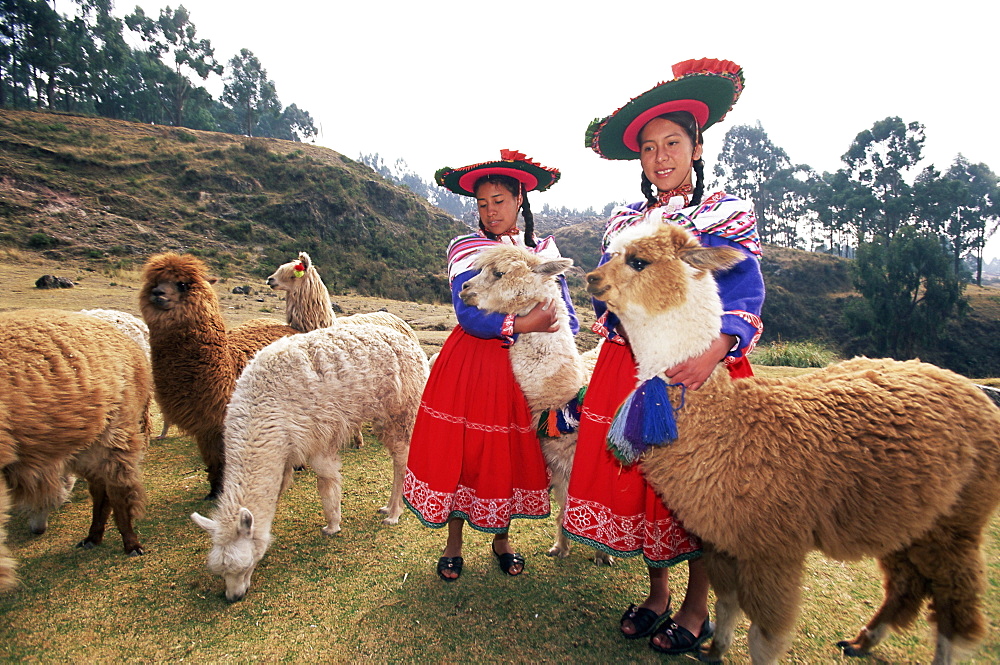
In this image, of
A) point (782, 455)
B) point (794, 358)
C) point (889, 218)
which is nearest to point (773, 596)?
point (782, 455)

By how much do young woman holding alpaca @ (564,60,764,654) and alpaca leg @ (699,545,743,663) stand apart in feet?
0.36

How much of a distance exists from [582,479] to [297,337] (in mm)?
2554

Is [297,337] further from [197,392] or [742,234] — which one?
[742,234]

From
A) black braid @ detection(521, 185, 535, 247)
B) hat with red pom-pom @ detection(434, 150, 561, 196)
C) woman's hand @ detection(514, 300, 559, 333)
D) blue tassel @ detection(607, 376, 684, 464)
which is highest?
hat with red pom-pom @ detection(434, 150, 561, 196)

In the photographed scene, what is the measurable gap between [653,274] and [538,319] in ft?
→ 2.75

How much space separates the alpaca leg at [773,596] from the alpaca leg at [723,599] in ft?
0.43

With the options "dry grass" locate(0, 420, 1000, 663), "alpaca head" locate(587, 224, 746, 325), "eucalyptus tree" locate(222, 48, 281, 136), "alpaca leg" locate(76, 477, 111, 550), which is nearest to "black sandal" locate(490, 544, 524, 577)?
"dry grass" locate(0, 420, 1000, 663)

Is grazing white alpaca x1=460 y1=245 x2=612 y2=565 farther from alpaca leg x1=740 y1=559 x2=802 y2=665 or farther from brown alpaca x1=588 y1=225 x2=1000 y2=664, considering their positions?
alpaca leg x1=740 y1=559 x2=802 y2=665

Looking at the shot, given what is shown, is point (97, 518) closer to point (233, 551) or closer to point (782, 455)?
point (233, 551)

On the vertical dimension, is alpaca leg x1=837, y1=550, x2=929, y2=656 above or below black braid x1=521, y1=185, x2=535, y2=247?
below

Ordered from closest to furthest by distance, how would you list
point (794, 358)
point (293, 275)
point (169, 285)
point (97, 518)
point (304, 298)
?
point (97, 518) < point (169, 285) < point (304, 298) < point (293, 275) < point (794, 358)

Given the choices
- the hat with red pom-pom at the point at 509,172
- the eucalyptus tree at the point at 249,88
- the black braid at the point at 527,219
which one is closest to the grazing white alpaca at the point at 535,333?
the black braid at the point at 527,219

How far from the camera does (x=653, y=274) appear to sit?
68.9 inches

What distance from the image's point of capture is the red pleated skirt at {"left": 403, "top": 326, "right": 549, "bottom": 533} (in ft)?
8.61
